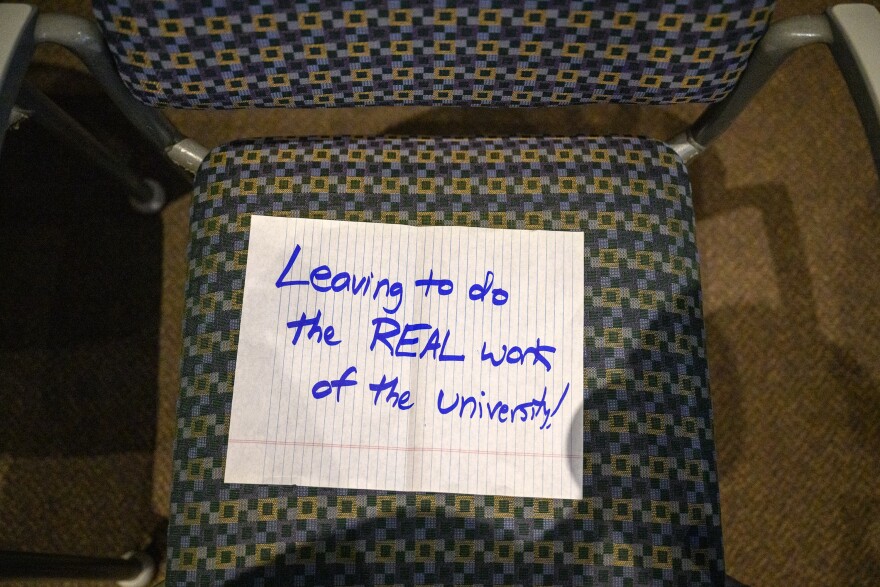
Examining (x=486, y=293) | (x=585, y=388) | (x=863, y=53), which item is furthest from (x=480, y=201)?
(x=863, y=53)

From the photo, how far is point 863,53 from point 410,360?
42cm

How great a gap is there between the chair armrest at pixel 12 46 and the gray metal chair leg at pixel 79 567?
18.0 inches

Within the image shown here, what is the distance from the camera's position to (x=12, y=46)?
0.46 meters

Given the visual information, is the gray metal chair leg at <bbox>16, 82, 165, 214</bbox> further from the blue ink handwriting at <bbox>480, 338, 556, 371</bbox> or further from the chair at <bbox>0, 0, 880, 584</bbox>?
the blue ink handwriting at <bbox>480, 338, 556, 371</bbox>

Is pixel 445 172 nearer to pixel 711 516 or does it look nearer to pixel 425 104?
pixel 425 104

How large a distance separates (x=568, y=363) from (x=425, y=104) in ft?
0.88

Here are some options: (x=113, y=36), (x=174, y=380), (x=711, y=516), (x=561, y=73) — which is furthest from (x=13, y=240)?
(x=711, y=516)

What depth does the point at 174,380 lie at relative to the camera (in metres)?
0.96

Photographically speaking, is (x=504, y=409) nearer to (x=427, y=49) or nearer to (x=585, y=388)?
Answer: (x=585, y=388)

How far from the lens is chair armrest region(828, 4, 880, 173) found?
0.46 meters

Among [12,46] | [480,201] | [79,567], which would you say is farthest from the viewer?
[79,567]

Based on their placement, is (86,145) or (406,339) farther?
(86,145)

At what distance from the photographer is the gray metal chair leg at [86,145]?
705 millimetres

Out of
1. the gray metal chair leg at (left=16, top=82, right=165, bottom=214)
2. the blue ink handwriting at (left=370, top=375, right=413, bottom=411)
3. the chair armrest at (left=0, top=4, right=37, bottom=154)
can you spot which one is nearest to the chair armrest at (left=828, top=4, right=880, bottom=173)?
the blue ink handwriting at (left=370, top=375, right=413, bottom=411)
